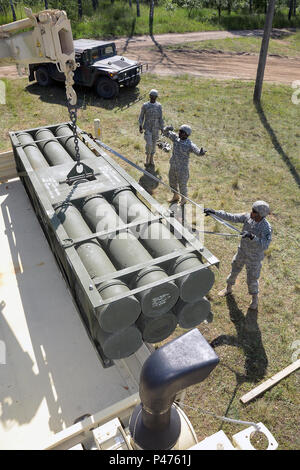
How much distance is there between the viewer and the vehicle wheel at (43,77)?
1513 centimetres

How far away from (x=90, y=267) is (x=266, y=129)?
10.7 m

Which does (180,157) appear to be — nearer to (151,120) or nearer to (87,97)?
(151,120)

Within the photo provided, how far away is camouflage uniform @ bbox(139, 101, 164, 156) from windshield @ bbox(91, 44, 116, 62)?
633 cm

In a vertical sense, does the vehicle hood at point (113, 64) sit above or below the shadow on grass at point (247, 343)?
above

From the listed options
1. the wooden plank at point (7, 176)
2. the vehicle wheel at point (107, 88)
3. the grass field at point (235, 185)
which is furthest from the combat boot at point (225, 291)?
the vehicle wheel at point (107, 88)

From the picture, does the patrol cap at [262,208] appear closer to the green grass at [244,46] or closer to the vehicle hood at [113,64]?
the vehicle hood at [113,64]

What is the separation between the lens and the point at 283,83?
1797 cm

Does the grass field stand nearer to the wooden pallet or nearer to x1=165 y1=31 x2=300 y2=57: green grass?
the wooden pallet

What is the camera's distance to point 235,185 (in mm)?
9922

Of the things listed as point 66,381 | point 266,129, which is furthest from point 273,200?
point 66,381

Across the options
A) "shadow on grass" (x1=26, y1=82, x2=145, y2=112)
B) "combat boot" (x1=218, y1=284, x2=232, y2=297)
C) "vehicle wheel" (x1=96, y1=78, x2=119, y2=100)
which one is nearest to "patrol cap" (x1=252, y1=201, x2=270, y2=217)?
"combat boot" (x1=218, y1=284, x2=232, y2=297)

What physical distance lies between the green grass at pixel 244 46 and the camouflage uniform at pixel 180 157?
1746cm

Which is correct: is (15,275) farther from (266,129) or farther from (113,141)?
(266,129)

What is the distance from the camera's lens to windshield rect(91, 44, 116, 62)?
14242 millimetres
